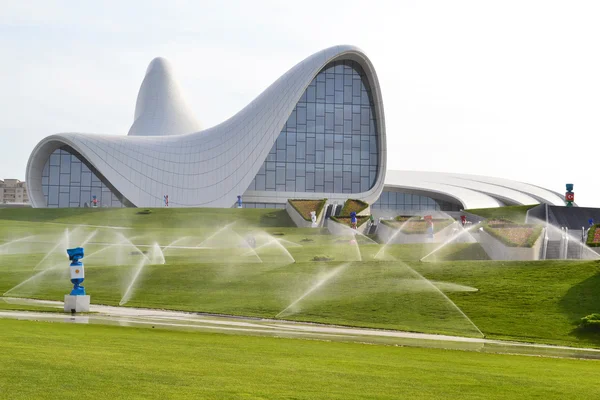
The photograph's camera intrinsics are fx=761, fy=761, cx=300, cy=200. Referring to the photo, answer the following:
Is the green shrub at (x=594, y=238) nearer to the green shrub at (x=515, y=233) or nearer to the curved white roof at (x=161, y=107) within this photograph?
the green shrub at (x=515, y=233)

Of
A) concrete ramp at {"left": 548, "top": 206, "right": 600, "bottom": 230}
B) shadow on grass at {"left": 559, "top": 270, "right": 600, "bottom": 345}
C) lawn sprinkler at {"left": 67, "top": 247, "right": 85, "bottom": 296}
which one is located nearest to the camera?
shadow on grass at {"left": 559, "top": 270, "right": 600, "bottom": 345}

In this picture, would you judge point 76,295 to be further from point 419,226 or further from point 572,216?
Answer: point 572,216

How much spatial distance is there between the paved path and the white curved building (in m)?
56.6

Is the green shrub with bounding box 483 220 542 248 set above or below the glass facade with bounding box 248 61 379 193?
below

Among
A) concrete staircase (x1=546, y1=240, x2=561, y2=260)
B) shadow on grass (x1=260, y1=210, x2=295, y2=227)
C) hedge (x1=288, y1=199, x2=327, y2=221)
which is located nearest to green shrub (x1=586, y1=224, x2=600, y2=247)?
concrete staircase (x1=546, y1=240, x2=561, y2=260)

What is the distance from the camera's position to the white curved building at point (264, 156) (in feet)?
242

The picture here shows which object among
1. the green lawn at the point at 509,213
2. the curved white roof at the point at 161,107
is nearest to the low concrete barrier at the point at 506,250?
the green lawn at the point at 509,213

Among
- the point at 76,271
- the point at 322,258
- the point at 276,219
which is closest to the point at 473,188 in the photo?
the point at 276,219

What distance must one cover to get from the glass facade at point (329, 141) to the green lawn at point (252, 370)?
209ft

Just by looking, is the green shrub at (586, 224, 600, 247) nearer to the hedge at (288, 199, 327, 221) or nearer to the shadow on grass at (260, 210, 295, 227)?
the hedge at (288, 199, 327, 221)

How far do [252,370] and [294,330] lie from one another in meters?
6.70

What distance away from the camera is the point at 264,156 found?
75.6 metres

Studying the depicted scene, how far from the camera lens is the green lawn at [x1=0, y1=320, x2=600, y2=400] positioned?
7629 mm

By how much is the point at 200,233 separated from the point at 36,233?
32.7ft
